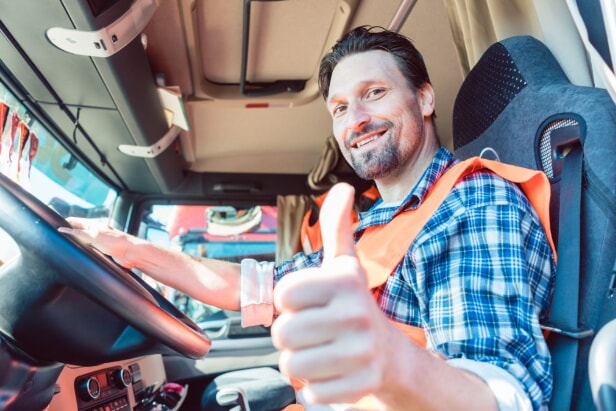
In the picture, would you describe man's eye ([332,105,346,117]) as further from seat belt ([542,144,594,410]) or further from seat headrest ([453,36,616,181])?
seat belt ([542,144,594,410])

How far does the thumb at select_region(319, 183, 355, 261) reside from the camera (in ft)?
1.28

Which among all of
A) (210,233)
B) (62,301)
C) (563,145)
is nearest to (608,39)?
(563,145)

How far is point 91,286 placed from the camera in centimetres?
67

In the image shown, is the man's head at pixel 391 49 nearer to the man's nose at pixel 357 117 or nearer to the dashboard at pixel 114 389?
the man's nose at pixel 357 117

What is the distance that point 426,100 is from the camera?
4.37 ft

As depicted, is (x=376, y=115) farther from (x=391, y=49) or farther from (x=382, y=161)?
(x=391, y=49)

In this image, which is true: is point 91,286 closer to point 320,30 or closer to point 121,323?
point 121,323

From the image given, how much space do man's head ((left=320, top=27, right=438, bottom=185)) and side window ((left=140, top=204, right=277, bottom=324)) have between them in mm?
1496

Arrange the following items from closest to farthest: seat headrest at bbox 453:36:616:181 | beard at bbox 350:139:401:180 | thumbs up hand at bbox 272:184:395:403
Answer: thumbs up hand at bbox 272:184:395:403
seat headrest at bbox 453:36:616:181
beard at bbox 350:139:401:180

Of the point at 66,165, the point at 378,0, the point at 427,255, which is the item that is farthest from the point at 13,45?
the point at 427,255

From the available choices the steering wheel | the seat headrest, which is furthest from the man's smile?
the steering wheel

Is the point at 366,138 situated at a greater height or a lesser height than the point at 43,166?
lesser

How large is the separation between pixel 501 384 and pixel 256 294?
722 millimetres

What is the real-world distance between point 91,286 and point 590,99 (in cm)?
83
